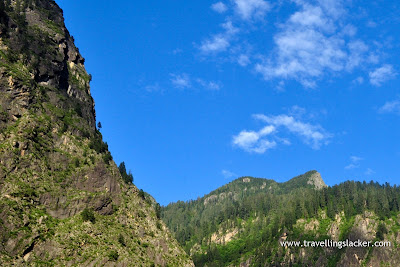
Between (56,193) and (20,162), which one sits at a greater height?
(20,162)

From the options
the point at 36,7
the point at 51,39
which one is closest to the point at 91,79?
the point at 51,39

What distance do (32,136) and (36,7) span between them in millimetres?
90351

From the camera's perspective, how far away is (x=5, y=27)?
145 metres

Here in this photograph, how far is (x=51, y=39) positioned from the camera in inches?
6777

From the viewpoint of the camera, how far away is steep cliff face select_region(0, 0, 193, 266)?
103 metres

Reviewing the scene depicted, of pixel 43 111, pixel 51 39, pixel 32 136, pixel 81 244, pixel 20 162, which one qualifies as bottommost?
pixel 81 244

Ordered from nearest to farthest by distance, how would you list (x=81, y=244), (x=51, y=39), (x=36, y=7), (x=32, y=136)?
(x=81, y=244), (x=32, y=136), (x=51, y=39), (x=36, y=7)

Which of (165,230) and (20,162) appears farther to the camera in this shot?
(165,230)

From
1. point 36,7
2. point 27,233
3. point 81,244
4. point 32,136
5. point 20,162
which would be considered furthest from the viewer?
point 36,7

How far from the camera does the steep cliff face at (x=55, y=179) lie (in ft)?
336

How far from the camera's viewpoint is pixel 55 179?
401 ft

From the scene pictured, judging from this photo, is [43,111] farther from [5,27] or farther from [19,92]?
[5,27]

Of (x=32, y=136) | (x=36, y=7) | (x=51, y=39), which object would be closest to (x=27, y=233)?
(x=32, y=136)

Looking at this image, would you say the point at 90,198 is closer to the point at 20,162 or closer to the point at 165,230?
the point at 20,162
